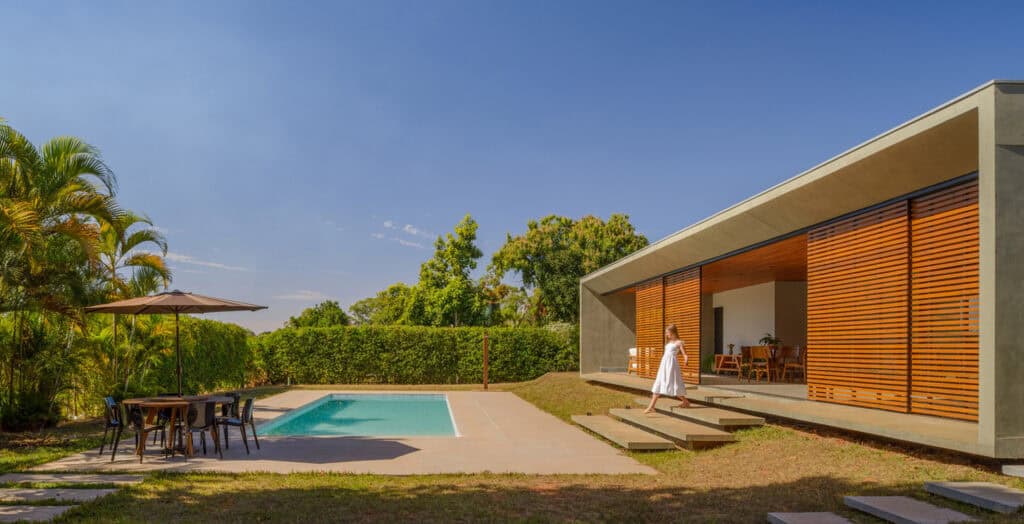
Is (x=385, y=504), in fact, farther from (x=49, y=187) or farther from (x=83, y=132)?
(x=83, y=132)

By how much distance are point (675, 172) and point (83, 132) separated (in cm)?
2263

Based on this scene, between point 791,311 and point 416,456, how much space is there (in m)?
12.5

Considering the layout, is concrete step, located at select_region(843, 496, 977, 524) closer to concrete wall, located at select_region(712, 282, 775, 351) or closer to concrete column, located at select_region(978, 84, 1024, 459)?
concrete column, located at select_region(978, 84, 1024, 459)

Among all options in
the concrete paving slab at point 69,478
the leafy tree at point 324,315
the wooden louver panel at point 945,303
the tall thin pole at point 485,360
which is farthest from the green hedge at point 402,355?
the wooden louver panel at point 945,303

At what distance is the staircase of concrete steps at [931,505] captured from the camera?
184 inches

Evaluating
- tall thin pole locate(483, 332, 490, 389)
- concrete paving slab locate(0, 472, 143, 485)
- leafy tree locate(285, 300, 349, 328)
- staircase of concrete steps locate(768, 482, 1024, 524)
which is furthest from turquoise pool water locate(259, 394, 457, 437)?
leafy tree locate(285, 300, 349, 328)

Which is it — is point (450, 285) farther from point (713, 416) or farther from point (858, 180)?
point (858, 180)

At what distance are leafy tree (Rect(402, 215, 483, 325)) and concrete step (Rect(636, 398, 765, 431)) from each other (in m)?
23.7

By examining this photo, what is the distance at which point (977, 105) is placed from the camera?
5922 millimetres

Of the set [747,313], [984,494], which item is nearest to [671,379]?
[984,494]

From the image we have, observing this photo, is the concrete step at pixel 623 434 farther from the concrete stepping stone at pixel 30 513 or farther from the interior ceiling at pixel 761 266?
the concrete stepping stone at pixel 30 513

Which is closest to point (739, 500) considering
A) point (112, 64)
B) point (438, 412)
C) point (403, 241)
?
point (438, 412)

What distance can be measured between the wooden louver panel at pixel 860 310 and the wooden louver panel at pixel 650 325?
6340 millimetres

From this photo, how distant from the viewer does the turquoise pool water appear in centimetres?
1293
